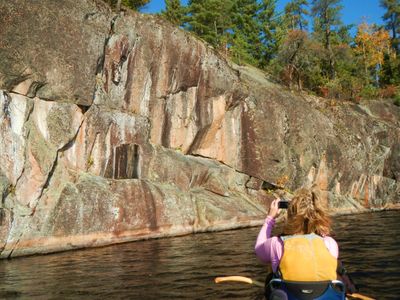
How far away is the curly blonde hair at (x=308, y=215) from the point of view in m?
4.39

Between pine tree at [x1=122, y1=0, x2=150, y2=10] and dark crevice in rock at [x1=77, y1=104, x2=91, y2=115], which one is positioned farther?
pine tree at [x1=122, y1=0, x2=150, y2=10]

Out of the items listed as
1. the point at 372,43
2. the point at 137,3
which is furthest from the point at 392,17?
the point at 137,3

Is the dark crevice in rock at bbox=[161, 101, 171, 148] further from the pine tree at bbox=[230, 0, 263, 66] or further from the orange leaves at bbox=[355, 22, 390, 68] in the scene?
the orange leaves at bbox=[355, 22, 390, 68]

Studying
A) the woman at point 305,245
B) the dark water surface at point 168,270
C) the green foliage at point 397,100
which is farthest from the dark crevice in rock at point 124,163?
the green foliage at point 397,100

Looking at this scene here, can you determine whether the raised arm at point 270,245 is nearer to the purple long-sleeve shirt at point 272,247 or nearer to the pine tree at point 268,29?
the purple long-sleeve shirt at point 272,247

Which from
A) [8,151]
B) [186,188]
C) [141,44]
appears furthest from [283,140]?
[8,151]

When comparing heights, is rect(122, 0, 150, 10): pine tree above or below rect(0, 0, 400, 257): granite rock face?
above

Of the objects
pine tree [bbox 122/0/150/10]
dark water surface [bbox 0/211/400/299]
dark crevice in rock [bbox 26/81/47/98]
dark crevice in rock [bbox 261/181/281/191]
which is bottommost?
dark water surface [bbox 0/211/400/299]

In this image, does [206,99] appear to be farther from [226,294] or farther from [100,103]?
[226,294]

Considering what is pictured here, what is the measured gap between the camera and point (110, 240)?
18.0 metres

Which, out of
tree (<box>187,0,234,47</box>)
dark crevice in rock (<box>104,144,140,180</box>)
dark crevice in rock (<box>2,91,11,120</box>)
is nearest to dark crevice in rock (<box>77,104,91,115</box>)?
dark crevice in rock (<box>104,144,140,180</box>)

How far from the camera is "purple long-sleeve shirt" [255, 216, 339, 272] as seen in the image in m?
4.42

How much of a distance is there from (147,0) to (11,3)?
16298 millimetres

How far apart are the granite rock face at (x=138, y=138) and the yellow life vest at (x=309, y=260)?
44.0ft
